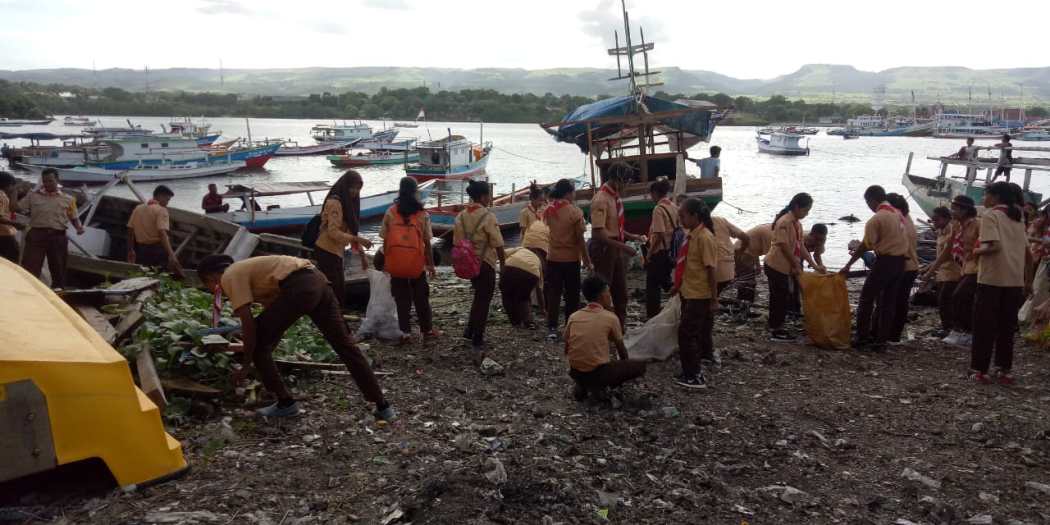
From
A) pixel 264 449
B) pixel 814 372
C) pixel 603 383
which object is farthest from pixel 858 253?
pixel 264 449

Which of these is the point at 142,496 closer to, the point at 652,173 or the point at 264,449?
the point at 264,449

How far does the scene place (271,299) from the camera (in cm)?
500

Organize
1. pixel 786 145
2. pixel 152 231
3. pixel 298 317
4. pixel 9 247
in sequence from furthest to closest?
pixel 786 145, pixel 152 231, pixel 9 247, pixel 298 317

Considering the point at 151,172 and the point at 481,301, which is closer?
the point at 481,301

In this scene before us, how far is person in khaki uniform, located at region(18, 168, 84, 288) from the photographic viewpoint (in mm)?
8711

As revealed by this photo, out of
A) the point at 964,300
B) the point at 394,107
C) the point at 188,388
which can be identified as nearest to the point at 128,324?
the point at 188,388

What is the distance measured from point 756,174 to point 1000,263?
51933mm

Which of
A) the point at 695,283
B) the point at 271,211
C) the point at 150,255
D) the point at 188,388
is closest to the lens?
the point at 188,388

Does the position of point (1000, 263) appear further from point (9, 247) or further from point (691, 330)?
point (9, 247)

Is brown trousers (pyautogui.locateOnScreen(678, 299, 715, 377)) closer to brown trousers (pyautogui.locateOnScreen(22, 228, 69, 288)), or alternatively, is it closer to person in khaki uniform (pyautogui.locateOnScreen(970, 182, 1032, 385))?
person in khaki uniform (pyautogui.locateOnScreen(970, 182, 1032, 385))

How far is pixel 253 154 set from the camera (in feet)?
170

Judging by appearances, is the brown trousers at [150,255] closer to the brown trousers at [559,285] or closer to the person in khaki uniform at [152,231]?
the person in khaki uniform at [152,231]

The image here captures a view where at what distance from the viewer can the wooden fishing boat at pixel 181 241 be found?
9.64 m

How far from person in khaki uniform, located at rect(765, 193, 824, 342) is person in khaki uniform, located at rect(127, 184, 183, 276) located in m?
7.09
